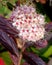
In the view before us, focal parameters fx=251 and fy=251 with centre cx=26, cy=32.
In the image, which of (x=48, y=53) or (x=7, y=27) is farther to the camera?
(x=48, y=53)

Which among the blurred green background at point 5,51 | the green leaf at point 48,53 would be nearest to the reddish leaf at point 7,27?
the blurred green background at point 5,51

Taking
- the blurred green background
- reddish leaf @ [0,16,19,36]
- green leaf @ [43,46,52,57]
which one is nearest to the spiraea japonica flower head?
reddish leaf @ [0,16,19,36]

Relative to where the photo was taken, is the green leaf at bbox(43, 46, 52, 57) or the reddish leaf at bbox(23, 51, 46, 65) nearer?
the reddish leaf at bbox(23, 51, 46, 65)

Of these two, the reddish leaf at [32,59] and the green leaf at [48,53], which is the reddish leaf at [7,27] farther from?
the green leaf at [48,53]

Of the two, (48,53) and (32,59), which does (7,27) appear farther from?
(48,53)

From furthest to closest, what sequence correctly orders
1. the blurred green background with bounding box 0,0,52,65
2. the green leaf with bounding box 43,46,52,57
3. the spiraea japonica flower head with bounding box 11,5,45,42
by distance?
the green leaf with bounding box 43,46,52,57 → the blurred green background with bounding box 0,0,52,65 → the spiraea japonica flower head with bounding box 11,5,45,42

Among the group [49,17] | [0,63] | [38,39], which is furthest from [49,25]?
[49,17]

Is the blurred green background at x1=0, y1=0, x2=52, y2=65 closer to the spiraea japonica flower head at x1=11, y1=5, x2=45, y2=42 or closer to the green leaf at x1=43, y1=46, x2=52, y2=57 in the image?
the green leaf at x1=43, y1=46, x2=52, y2=57

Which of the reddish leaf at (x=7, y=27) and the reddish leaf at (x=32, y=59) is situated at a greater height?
the reddish leaf at (x=7, y=27)

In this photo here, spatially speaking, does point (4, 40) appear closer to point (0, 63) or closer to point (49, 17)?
point (0, 63)

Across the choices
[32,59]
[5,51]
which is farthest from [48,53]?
[32,59]

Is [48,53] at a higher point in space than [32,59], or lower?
lower
